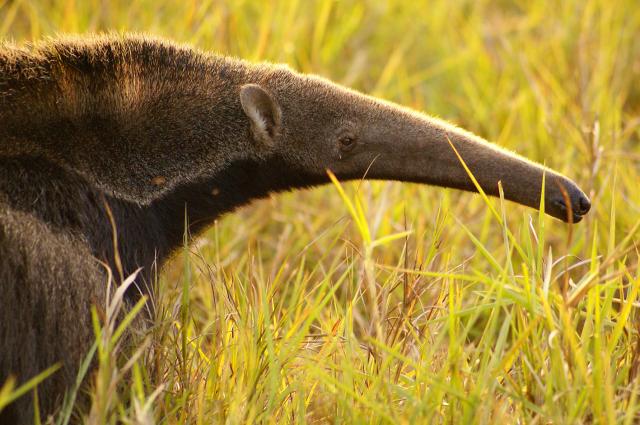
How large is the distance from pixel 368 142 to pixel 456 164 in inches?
17.2

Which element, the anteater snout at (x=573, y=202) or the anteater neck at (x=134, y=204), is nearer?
the anteater neck at (x=134, y=204)

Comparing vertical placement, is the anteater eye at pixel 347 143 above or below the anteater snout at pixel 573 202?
above

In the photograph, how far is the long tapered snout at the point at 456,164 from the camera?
418 cm

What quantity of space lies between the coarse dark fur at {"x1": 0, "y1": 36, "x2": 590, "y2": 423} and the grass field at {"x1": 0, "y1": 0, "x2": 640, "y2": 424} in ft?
0.70

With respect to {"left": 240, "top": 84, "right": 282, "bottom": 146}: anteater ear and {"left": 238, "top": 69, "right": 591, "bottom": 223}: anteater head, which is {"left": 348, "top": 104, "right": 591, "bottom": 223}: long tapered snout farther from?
{"left": 240, "top": 84, "right": 282, "bottom": 146}: anteater ear

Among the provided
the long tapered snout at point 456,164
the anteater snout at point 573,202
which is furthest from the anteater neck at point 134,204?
the anteater snout at point 573,202

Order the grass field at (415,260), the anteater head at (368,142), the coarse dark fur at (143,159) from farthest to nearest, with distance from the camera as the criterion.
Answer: the anteater head at (368,142) < the coarse dark fur at (143,159) < the grass field at (415,260)

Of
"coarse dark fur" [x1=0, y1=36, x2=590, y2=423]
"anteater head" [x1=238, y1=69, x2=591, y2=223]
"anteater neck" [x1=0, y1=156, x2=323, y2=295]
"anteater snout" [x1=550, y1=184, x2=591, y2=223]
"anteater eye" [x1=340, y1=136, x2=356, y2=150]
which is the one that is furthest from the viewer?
"anteater eye" [x1=340, y1=136, x2=356, y2=150]

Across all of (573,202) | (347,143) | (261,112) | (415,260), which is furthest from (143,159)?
(573,202)

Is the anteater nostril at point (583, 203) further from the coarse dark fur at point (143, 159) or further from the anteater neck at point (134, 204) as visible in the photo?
the anteater neck at point (134, 204)

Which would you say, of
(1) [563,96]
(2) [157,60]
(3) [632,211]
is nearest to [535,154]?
(1) [563,96]

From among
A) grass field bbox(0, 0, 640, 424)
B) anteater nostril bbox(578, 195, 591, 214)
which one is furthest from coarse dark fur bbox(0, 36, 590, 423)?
grass field bbox(0, 0, 640, 424)

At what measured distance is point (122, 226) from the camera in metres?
4.08

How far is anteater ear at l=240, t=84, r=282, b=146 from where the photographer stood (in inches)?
170
